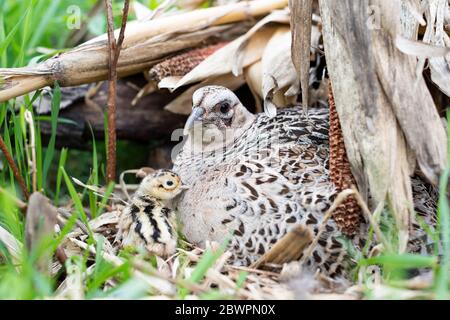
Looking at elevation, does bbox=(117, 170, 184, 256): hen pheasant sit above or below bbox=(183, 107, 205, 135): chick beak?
below

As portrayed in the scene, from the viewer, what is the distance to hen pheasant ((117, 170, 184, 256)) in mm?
2482

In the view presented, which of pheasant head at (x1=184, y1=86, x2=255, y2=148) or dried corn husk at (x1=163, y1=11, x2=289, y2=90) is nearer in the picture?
pheasant head at (x1=184, y1=86, x2=255, y2=148)

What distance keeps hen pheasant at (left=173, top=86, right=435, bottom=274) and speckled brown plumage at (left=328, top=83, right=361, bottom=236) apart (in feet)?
0.12

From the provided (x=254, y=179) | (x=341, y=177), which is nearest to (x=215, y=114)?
(x=254, y=179)

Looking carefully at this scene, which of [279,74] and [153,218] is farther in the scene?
[279,74]

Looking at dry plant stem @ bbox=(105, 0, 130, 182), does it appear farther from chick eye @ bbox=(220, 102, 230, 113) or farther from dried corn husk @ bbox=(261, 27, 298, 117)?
dried corn husk @ bbox=(261, 27, 298, 117)

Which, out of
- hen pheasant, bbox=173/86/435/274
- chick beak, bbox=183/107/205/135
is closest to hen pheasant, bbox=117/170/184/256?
hen pheasant, bbox=173/86/435/274

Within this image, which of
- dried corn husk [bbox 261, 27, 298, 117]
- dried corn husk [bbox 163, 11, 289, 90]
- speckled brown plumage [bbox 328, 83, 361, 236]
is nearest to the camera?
speckled brown plumage [bbox 328, 83, 361, 236]

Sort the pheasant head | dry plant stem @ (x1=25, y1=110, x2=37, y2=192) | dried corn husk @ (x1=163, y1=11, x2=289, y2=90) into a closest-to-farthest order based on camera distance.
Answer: dry plant stem @ (x1=25, y1=110, x2=37, y2=192), the pheasant head, dried corn husk @ (x1=163, y1=11, x2=289, y2=90)

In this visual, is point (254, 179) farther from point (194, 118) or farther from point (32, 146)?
point (32, 146)

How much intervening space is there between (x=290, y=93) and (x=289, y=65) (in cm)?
14

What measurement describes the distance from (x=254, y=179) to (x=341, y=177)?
1.06ft

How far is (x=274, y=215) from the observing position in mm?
2484

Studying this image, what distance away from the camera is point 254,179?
2607mm
